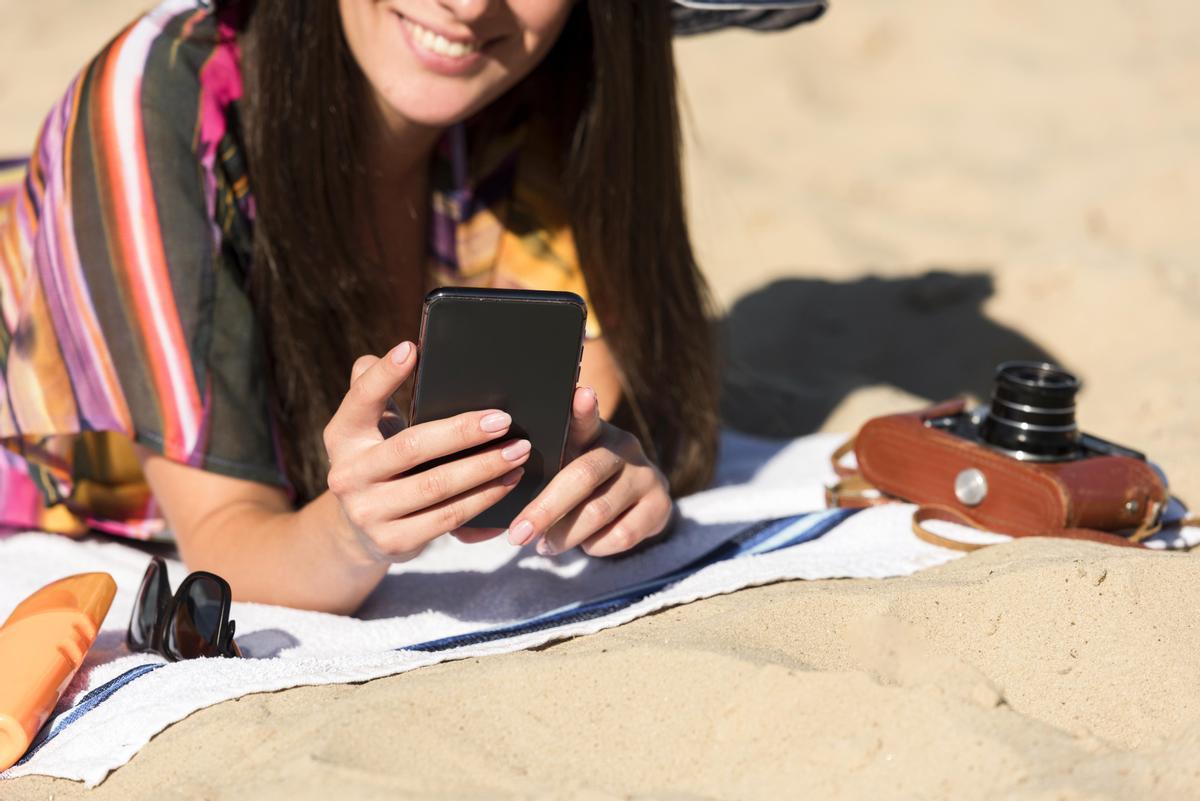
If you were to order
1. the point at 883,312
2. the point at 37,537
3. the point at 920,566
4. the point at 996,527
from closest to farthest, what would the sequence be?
the point at 920,566, the point at 996,527, the point at 37,537, the point at 883,312

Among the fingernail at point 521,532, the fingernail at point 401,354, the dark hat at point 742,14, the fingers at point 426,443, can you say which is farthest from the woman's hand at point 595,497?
the dark hat at point 742,14

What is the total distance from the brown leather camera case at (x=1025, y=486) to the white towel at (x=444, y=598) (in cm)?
6

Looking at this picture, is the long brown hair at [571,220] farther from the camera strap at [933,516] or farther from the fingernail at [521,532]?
the fingernail at [521,532]

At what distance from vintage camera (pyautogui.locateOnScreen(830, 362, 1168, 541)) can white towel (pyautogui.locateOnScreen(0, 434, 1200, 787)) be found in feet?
0.24

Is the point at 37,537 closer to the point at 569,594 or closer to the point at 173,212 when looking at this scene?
the point at 173,212

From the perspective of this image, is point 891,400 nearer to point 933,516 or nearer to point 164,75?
point 933,516

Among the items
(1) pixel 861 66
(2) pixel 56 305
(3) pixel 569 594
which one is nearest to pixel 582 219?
(3) pixel 569 594

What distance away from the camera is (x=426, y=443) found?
1207 mm

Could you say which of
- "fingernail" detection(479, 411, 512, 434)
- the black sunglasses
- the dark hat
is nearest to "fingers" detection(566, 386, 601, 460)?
"fingernail" detection(479, 411, 512, 434)

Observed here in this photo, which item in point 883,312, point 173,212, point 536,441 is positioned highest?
point 173,212

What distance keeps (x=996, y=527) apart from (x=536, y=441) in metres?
0.65

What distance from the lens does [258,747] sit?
111 cm

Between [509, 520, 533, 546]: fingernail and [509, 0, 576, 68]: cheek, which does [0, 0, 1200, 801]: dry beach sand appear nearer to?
[509, 520, 533, 546]: fingernail

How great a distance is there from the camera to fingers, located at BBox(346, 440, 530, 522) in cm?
123
